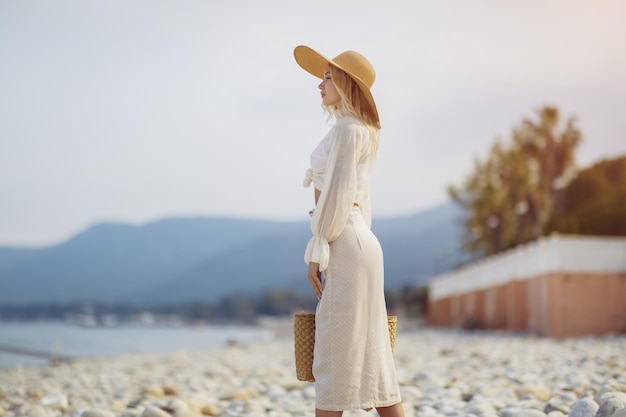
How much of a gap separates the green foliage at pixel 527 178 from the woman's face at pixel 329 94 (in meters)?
37.1

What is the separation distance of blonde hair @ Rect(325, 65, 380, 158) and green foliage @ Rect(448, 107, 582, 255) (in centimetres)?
3713

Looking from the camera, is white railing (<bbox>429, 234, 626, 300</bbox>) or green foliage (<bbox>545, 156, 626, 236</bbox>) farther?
green foliage (<bbox>545, 156, 626, 236</bbox>)

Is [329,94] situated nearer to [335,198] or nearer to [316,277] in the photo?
[335,198]

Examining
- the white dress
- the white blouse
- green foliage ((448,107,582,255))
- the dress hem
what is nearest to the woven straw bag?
the white dress

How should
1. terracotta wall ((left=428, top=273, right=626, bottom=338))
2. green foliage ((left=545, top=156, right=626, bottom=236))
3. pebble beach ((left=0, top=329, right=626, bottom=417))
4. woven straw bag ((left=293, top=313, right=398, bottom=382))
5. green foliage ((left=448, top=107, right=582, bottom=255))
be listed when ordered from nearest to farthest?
woven straw bag ((left=293, top=313, right=398, bottom=382))
pebble beach ((left=0, top=329, right=626, bottom=417))
terracotta wall ((left=428, top=273, right=626, bottom=338))
green foliage ((left=545, top=156, right=626, bottom=236))
green foliage ((left=448, top=107, right=582, bottom=255))

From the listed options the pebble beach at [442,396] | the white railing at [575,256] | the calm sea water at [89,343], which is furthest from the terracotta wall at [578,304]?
the calm sea water at [89,343]

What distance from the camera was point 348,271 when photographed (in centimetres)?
385

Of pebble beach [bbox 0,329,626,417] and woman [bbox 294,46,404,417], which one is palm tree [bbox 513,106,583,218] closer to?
pebble beach [bbox 0,329,626,417]

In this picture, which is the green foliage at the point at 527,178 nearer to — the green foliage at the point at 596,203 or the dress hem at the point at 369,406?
the green foliage at the point at 596,203

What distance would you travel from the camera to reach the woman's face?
4039mm

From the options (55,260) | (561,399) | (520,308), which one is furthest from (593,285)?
(55,260)

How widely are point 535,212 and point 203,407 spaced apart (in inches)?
1427

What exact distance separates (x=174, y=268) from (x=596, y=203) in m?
155

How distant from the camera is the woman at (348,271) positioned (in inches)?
150
